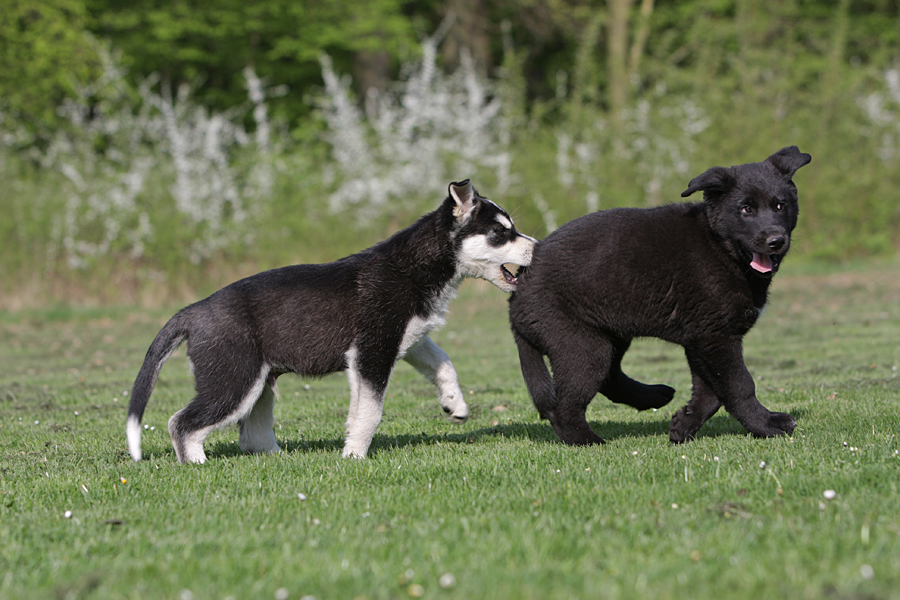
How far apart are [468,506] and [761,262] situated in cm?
260

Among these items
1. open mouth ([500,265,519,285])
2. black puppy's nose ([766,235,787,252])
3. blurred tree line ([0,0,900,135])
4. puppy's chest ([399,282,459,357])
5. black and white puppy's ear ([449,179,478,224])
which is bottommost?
puppy's chest ([399,282,459,357])

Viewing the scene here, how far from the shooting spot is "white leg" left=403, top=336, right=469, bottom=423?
22.0ft

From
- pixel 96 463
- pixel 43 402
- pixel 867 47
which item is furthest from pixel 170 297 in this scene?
pixel 867 47

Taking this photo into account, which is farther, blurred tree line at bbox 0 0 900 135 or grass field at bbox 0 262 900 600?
blurred tree line at bbox 0 0 900 135

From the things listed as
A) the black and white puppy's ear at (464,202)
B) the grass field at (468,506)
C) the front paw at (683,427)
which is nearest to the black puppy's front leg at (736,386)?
the grass field at (468,506)

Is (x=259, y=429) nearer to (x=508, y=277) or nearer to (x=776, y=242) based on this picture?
(x=508, y=277)

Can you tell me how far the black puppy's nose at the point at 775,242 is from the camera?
5.87 meters

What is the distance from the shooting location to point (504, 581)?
11.8ft

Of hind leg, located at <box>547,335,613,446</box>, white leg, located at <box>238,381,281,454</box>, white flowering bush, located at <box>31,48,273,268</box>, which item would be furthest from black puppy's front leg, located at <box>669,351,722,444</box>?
white flowering bush, located at <box>31,48,273,268</box>

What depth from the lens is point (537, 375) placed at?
21.6ft

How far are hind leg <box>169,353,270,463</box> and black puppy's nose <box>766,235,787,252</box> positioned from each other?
333cm

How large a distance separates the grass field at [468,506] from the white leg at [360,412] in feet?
0.76

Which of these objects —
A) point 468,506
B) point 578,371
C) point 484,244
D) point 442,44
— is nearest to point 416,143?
point 442,44

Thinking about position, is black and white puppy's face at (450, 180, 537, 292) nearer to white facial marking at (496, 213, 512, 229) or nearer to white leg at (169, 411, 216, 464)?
white facial marking at (496, 213, 512, 229)
